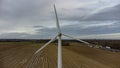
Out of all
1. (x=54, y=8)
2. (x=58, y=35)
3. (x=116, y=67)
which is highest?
(x=54, y=8)

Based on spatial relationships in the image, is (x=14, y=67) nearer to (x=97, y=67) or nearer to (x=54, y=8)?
(x=97, y=67)

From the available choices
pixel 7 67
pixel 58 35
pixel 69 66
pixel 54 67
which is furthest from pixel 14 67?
pixel 58 35

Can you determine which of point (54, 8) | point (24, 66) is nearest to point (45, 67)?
point (24, 66)

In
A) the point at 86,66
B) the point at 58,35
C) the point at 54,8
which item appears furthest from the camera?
the point at 86,66

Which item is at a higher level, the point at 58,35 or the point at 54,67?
the point at 58,35

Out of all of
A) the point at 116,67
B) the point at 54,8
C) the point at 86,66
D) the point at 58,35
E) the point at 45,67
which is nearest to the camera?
the point at 54,8

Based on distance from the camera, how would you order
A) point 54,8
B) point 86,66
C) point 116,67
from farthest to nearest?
point 116,67 < point 86,66 < point 54,8

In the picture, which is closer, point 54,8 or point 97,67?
point 54,8

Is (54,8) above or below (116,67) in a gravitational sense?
above

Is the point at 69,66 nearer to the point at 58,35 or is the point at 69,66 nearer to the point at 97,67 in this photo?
the point at 97,67
